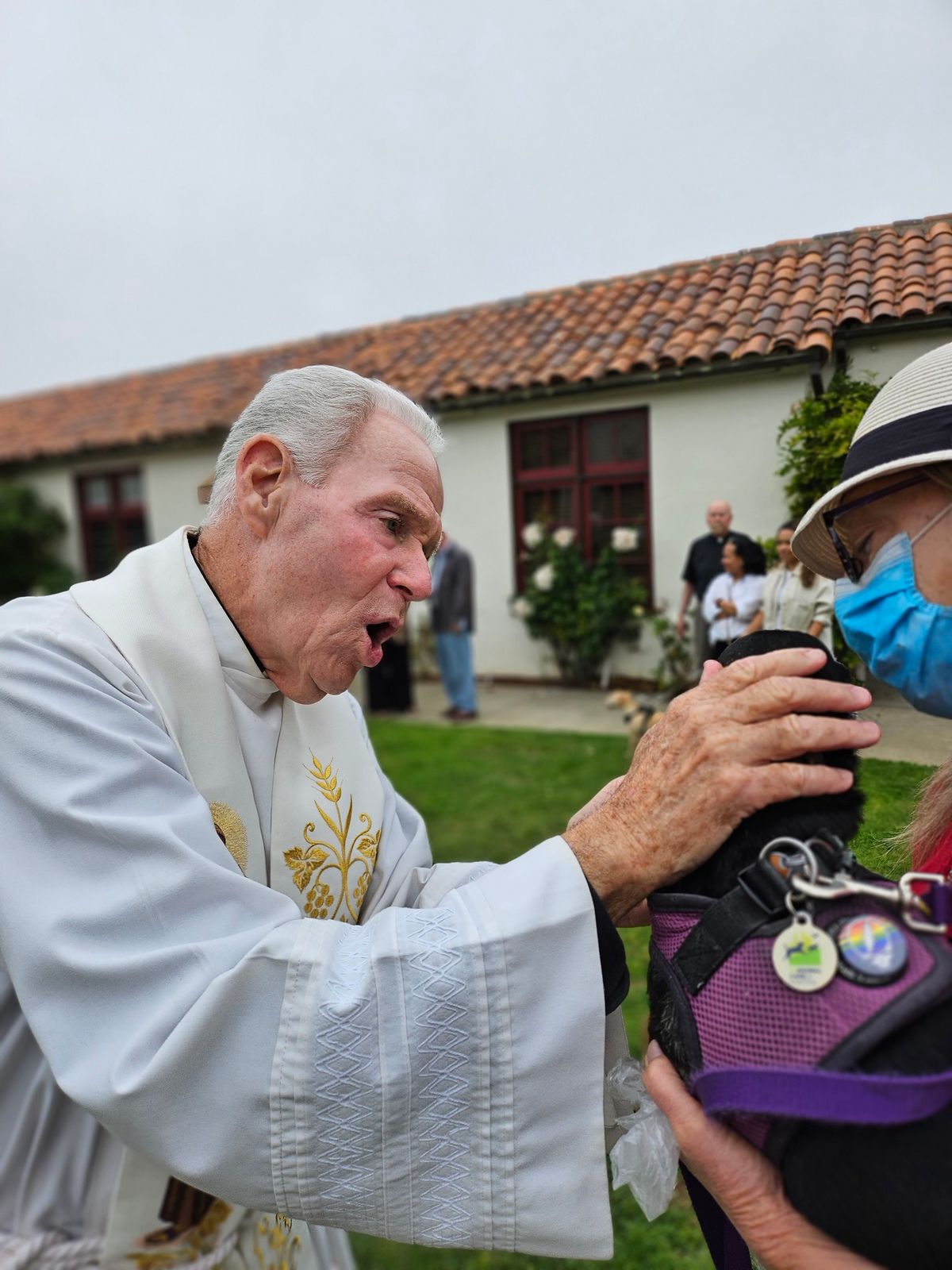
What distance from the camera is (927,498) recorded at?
37.4 inches

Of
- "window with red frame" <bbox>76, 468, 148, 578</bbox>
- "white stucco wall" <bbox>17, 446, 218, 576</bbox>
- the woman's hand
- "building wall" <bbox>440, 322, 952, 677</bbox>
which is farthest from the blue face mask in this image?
"window with red frame" <bbox>76, 468, 148, 578</bbox>

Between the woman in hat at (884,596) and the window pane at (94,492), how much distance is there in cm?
358

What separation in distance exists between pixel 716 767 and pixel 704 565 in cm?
59

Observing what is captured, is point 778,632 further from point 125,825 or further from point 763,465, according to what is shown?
point 125,825

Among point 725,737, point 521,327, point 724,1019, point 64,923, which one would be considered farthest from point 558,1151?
point 521,327

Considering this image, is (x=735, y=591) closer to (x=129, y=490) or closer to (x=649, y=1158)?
(x=649, y=1158)

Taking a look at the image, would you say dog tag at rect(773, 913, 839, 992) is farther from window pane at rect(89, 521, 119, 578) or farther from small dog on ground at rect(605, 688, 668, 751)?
window pane at rect(89, 521, 119, 578)

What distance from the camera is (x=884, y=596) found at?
0.98 meters

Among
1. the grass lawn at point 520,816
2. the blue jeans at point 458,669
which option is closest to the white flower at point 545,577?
the grass lawn at point 520,816

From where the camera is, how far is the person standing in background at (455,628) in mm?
2184

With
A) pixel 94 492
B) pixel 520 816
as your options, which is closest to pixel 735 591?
pixel 520 816

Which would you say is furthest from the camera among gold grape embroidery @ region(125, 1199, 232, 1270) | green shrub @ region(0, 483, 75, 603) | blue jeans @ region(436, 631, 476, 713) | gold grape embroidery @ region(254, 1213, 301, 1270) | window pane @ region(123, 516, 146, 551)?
green shrub @ region(0, 483, 75, 603)

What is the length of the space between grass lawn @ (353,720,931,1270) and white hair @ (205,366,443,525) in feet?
2.79

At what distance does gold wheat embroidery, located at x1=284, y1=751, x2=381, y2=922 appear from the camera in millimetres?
1457
